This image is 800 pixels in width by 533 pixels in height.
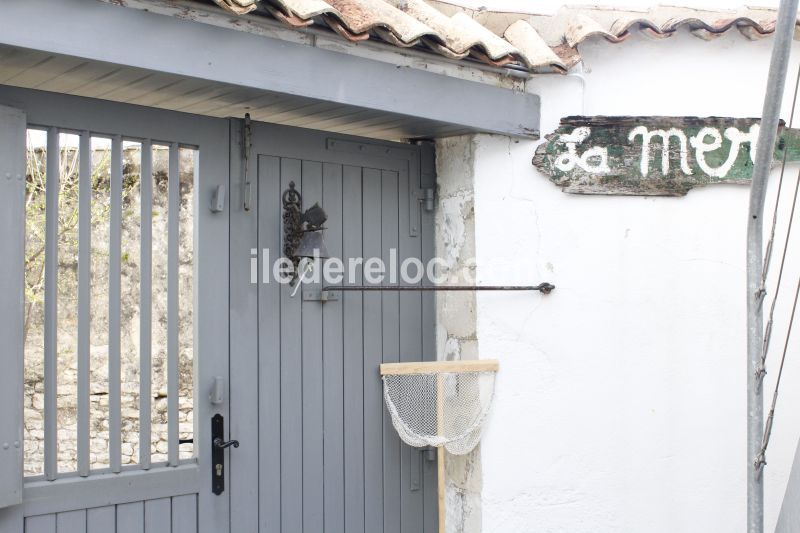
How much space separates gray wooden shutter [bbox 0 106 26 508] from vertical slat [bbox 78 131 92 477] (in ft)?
0.78

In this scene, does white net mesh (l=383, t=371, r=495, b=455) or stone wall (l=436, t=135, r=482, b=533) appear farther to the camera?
stone wall (l=436, t=135, r=482, b=533)

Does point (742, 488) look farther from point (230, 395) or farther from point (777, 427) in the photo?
point (230, 395)

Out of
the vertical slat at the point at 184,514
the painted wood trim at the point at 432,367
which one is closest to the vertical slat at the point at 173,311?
the vertical slat at the point at 184,514

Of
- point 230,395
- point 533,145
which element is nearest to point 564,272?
point 533,145

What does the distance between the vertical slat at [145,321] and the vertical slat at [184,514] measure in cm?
21

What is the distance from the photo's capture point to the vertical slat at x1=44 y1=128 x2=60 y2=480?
10.4ft

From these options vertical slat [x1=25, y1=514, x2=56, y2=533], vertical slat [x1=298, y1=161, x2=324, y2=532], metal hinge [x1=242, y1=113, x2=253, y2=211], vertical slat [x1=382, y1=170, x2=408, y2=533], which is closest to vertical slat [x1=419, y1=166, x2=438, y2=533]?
vertical slat [x1=382, y1=170, x2=408, y2=533]

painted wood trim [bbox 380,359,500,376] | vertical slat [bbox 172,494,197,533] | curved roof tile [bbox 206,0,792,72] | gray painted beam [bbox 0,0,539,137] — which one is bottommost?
vertical slat [bbox 172,494,197,533]

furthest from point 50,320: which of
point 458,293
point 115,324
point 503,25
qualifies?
point 503,25

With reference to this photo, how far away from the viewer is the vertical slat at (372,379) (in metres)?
4.13

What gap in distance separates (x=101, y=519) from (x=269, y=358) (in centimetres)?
95

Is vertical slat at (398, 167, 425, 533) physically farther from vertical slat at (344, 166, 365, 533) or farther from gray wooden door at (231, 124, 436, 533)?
vertical slat at (344, 166, 365, 533)

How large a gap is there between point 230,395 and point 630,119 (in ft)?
7.80

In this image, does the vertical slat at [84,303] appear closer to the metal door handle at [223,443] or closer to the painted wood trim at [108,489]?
the painted wood trim at [108,489]
